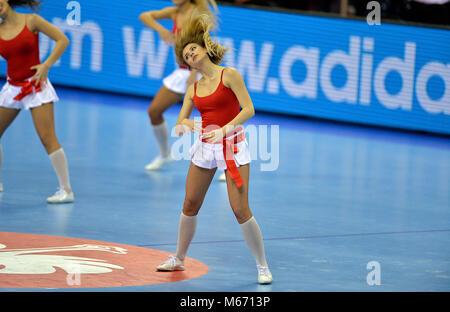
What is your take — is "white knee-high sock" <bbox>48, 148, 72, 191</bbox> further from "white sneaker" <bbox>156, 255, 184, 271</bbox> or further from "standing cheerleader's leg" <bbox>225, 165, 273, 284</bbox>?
"standing cheerleader's leg" <bbox>225, 165, 273, 284</bbox>

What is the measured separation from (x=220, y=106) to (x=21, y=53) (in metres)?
3.09

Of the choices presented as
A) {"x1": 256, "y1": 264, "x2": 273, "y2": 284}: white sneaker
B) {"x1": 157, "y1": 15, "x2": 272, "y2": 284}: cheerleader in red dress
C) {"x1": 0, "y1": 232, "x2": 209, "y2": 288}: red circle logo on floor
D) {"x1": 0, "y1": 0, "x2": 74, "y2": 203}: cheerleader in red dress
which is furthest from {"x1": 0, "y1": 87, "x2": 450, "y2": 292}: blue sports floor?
{"x1": 0, "y1": 0, "x2": 74, "y2": 203}: cheerleader in red dress

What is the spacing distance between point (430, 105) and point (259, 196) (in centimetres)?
529

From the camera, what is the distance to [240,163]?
681 cm

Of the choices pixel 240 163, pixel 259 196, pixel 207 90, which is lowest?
pixel 259 196

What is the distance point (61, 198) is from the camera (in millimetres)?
9461

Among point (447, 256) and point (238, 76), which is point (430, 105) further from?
point (238, 76)

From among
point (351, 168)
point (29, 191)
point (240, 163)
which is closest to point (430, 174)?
point (351, 168)

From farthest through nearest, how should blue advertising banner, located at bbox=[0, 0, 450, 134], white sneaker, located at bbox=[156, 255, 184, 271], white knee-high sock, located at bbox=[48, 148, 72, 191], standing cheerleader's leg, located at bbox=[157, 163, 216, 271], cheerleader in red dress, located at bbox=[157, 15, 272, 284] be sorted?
blue advertising banner, located at bbox=[0, 0, 450, 134] < white knee-high sock, located at bbox=[48, 148, 72, 191] < white sneaker, located at bbox=[156, 255, 184, 271] < standing cheerleader's leg, located at bbox=[157, 163, 216, 271] < cheerleader in red dress, located at bbox=[157, 15, 272, 284]

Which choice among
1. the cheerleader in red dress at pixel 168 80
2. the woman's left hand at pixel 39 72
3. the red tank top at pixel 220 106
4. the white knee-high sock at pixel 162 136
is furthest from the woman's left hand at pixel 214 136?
the white knee-high sock at pixel 162 136

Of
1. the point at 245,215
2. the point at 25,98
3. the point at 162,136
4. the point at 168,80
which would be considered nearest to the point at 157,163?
the point at 162,136

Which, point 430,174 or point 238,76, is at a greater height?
point 238,76

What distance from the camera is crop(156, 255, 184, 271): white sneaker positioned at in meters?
7.01

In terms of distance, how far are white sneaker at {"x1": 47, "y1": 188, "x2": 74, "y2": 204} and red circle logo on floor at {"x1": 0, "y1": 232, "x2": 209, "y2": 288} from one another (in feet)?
4.55
